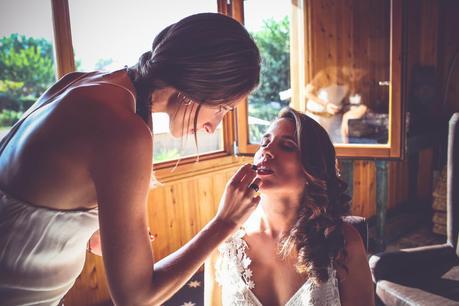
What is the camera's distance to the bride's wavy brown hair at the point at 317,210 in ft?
4.53

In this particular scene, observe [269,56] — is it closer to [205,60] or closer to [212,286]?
[212,286]

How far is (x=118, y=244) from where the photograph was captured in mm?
712

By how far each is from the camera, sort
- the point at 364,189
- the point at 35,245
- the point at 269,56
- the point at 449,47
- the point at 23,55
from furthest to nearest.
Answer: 1. the point at 449,47
2. the point at 364,189
3. the point at 269,56
4. the point at 23,55
5. the point at 35,245

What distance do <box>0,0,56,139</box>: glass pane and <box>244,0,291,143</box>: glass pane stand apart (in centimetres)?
140

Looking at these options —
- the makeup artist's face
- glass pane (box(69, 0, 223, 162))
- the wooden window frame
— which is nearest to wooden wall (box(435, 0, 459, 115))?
the wooden window frame

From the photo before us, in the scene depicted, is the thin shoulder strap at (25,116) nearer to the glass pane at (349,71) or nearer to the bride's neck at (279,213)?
the bride's neck at (279,213)

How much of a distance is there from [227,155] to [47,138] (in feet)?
8.35

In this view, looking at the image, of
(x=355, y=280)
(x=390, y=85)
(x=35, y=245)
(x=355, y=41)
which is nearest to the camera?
(x=35, y=245)

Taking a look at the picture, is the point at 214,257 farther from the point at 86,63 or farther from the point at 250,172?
the point at 86,63

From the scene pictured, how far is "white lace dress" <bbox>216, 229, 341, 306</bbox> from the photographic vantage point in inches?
52.9

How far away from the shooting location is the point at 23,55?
7.32 feet

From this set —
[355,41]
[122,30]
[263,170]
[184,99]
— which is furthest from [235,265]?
[355,41]

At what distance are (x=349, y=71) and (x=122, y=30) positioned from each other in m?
1.67

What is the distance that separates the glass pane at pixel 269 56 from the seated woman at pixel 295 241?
1527 mm
